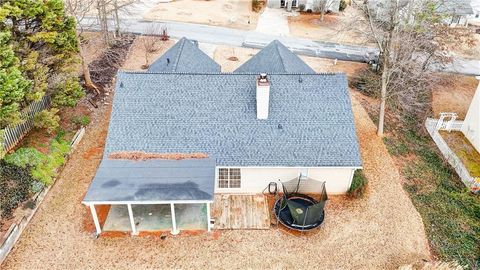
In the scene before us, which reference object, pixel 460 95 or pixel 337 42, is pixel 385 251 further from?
pixel 337 42

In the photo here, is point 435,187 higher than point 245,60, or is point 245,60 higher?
point 245,60

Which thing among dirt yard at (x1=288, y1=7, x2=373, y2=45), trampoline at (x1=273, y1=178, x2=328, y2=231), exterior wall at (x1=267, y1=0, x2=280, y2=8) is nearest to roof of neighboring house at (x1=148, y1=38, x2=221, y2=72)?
trampoline at (x1=273, y1=178, x2=328, y2=231)

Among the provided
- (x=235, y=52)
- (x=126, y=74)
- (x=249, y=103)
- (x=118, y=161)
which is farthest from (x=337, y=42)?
(x=118, y=161)

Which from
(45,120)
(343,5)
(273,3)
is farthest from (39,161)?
(343,5)

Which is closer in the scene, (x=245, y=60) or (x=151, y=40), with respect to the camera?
(x=245, y=60)

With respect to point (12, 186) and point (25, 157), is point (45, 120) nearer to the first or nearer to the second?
point (25, 157)

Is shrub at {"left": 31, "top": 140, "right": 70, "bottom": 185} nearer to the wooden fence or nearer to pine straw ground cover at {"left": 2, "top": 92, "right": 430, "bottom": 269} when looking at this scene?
pine straw ground cover at {"left": 2, "top": 92, "right": 430, "bottom": 269}
